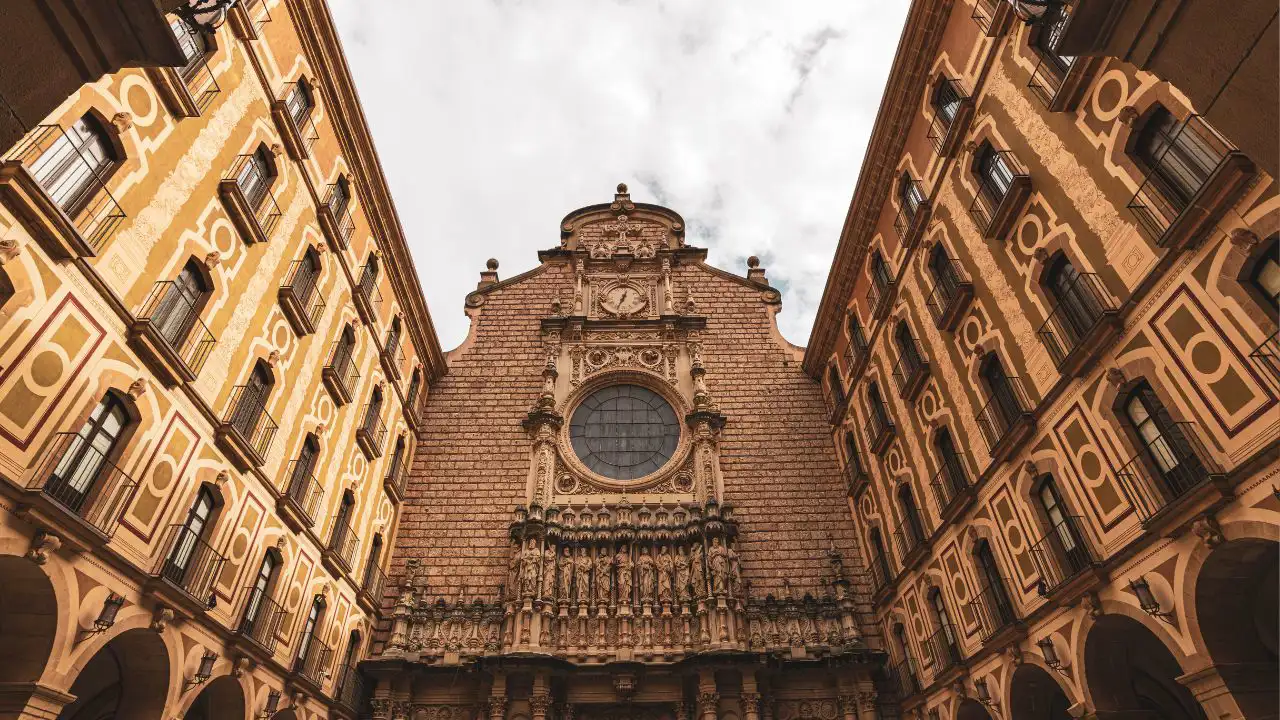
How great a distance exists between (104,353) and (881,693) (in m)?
18.9

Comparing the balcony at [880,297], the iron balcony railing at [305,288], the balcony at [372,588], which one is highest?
the balcony at [880,297]

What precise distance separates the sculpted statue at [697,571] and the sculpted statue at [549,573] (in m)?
4.02

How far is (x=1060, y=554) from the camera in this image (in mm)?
11273

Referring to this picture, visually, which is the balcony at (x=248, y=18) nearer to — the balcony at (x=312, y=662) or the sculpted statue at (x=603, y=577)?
the balcony at (x=312, y=662)

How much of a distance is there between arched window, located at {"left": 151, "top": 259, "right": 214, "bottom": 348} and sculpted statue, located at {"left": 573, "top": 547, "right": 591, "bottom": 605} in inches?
479

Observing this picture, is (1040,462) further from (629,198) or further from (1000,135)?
(629,198)

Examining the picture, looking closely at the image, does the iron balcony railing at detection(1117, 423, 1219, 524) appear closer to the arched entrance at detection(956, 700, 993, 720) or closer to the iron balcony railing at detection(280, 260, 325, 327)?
the arched entrance at detection(956, 700, 993, 720)

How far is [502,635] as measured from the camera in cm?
1852

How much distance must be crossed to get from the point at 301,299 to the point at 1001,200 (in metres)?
15.3

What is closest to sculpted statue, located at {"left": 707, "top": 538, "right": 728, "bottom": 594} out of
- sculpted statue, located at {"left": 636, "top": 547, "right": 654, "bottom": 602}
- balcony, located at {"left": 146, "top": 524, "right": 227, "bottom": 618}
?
Answer: sculpted statue, located at {"left": 636, "top": 547, "right": 654, "bottom": 602}

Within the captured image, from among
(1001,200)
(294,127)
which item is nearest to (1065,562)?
(1001,200)

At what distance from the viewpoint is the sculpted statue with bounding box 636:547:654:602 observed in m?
19.4

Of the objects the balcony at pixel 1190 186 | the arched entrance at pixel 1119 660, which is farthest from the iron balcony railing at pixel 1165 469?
the balcony at pixel 1190 186

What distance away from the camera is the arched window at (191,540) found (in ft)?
36.1
